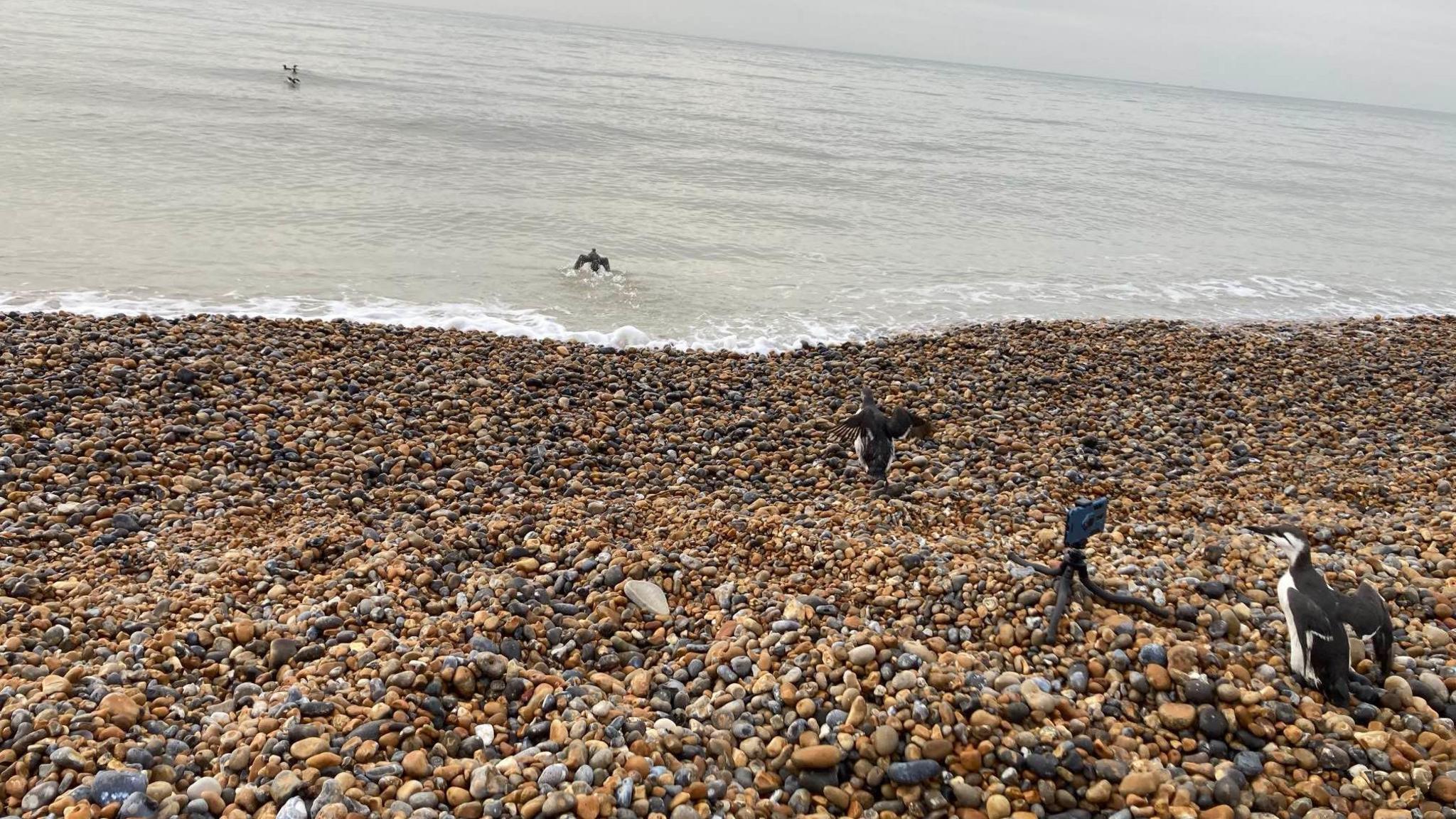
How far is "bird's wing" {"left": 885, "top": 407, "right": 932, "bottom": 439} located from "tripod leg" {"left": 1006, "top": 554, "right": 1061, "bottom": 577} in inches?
73.0

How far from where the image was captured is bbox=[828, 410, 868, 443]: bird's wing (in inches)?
275

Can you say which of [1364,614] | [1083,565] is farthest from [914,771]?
[1364,614]

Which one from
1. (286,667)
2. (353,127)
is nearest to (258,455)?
(286,667)

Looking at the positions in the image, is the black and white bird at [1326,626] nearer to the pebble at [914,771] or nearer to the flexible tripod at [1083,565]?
the flexible tripod at [1083,565]

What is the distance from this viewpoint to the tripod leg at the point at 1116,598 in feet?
15.0

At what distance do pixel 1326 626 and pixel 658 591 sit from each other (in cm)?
359

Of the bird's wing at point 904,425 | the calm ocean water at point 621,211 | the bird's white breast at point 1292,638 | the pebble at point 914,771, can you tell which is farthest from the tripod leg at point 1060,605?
the calm ocean water at point 621,211

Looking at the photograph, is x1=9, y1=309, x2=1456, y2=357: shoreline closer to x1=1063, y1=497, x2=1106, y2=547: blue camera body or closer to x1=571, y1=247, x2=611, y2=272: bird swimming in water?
x1=571, y1=247, x2=611, y2=272: bird swimming in water

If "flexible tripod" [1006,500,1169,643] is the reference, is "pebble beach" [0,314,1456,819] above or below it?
below

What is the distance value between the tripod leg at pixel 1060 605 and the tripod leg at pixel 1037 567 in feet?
0.29

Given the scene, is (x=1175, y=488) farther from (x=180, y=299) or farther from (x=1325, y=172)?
(x=1325, y=172)

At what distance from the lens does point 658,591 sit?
5156mm

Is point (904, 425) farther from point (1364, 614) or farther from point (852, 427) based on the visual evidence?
point (1364, 614)

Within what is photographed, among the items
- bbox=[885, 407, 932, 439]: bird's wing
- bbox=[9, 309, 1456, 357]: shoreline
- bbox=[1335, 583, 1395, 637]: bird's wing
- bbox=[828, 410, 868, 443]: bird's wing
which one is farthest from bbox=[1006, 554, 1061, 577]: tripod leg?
→ bbox=[9, 309, 1456, 357]: shoreline
